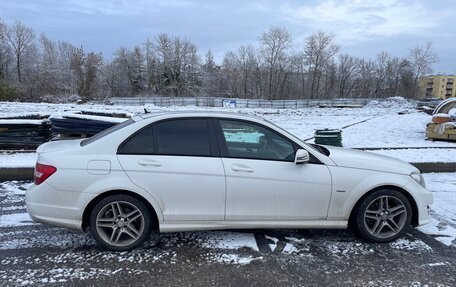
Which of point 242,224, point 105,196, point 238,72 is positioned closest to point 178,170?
point 105,196

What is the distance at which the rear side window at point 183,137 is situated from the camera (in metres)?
4.05

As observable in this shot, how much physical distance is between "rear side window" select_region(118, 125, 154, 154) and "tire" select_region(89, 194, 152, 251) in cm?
50

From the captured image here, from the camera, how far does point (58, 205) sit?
390 cm

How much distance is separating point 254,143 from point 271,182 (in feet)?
1.72

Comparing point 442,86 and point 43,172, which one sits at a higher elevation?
point 442,86

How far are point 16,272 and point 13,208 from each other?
2233 mm

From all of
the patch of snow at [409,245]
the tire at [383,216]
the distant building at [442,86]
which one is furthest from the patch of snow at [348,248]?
the distant building at [442,86]

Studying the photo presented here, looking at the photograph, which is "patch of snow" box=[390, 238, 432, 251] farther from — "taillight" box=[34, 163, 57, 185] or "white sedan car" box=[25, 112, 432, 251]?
"taillight" box=[34, 163, 57, 185]

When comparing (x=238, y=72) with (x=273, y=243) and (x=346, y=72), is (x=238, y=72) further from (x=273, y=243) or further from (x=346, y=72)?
(x=273, y=243)

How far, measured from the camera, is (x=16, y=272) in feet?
11.7

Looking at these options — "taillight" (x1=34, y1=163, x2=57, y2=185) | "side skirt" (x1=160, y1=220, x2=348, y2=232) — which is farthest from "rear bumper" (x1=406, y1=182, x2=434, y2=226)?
"taillight" (x1=34, y1=163, x2=57, y2=185)

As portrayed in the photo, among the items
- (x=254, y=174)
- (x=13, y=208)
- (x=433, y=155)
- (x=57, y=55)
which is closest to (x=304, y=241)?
(x=254, y=174)

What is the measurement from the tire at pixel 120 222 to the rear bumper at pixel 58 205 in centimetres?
15

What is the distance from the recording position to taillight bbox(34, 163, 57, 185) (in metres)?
3.90
